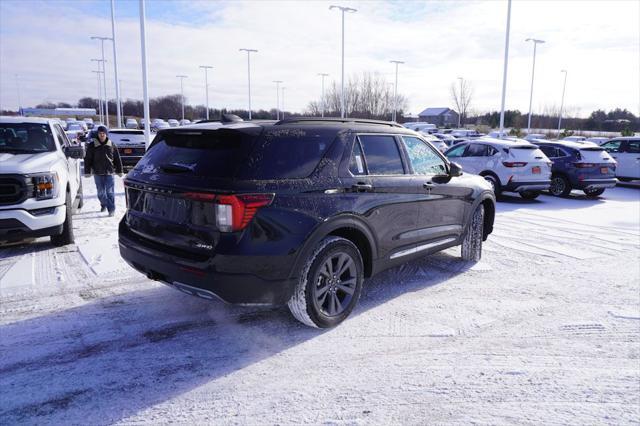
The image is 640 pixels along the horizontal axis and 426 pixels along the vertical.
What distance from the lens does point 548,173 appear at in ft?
40.1

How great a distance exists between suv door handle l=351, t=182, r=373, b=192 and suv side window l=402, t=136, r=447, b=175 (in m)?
0.95

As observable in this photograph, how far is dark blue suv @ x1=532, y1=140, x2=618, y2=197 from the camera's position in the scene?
13023 mm

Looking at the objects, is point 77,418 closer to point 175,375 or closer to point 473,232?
point 175,375

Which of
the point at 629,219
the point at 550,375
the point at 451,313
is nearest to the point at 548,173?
the point at 629,219

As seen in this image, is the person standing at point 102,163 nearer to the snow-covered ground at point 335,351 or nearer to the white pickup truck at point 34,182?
the white pickup truck at point 34,182

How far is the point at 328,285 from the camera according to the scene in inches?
160

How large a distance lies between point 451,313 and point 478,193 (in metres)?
2.11

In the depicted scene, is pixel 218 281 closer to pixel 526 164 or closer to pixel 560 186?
pixel 526 164

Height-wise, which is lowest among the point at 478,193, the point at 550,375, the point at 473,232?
the point at 550,375

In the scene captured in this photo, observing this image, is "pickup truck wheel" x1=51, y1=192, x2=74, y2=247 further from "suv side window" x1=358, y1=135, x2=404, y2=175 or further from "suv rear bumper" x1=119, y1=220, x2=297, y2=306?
"suv side window" x1=358, y1=135, x2=404, y2=175

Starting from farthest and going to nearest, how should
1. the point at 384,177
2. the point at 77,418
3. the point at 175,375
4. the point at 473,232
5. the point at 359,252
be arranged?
the point at 473,232 < the point at 384,177 < the point at 359,252 < the point at 175,375 < the point at 77,418

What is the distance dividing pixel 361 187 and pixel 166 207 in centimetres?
169

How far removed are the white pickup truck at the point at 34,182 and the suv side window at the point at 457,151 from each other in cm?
974

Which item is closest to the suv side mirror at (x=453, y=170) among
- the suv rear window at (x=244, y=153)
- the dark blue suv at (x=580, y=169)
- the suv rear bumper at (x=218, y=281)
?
the suv rear window at (x=244, y=153)
